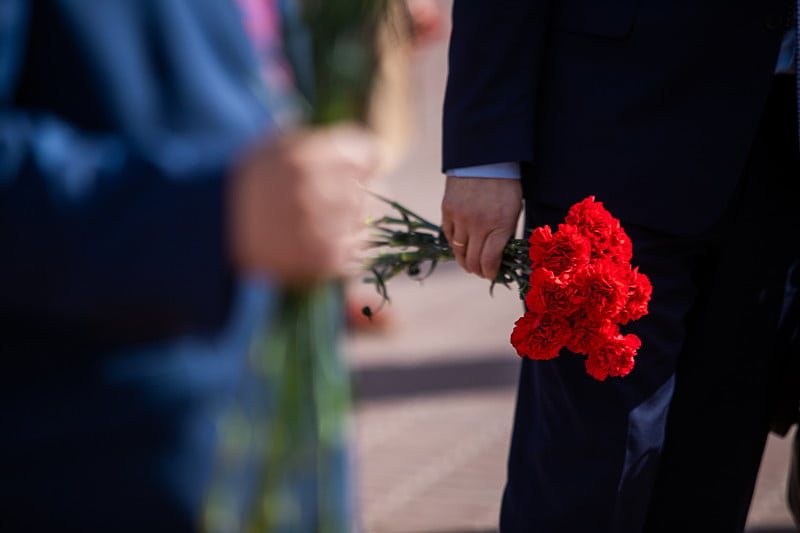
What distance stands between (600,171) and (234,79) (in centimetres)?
60

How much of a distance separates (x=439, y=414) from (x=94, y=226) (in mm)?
3280

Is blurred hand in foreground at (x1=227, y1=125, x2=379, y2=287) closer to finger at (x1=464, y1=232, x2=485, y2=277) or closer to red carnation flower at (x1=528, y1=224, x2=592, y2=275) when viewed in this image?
red carnation flower at (x1=528, y1=224, x2=592, y2=275)

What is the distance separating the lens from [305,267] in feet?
4.03

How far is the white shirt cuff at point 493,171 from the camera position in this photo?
1.64 meters

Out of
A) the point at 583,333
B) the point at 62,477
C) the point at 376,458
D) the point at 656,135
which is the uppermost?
the point at 656,135

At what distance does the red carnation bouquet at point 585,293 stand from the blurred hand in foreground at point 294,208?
0.95 ft

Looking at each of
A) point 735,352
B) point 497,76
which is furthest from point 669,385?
point 497,76

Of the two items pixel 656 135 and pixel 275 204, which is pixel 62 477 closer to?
pixel 275 204

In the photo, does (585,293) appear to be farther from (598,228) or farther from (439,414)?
(439,414)

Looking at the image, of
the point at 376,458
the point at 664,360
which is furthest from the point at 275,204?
the point at 376,458

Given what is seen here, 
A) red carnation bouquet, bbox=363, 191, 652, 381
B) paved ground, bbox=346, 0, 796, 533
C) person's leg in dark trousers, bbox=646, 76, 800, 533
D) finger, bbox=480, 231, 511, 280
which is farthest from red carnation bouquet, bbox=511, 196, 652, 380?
paved ground, bbox=346, 0, 796, 533

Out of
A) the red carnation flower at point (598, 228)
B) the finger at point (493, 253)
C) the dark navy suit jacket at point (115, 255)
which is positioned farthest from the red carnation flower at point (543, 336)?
the dark navy suit jacket at point (115, 255)

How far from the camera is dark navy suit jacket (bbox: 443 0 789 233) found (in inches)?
62.1

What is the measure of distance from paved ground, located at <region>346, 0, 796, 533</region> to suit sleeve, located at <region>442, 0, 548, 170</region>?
56cm
